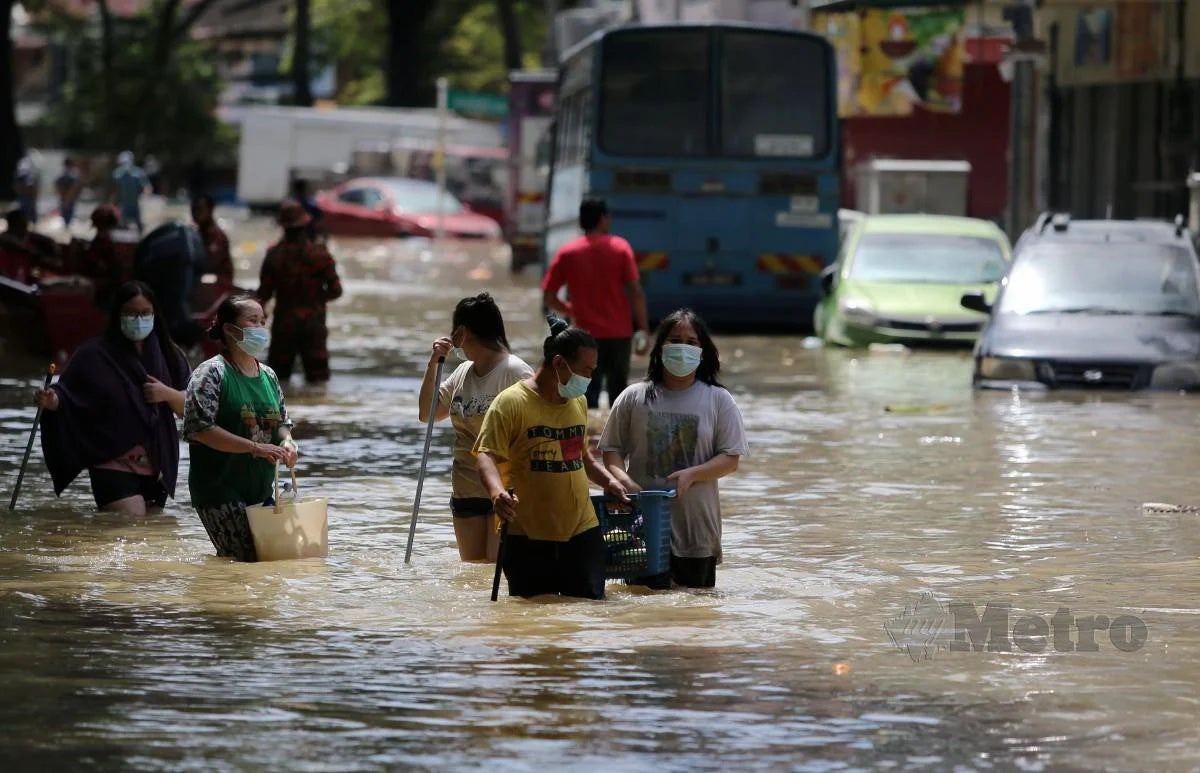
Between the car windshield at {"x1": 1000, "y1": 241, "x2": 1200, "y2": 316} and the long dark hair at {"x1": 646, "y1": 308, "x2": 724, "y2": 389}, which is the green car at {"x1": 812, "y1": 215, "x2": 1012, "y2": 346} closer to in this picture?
the car windshield at {"x1": 1000, "y1": 241, "x2": 1200, "y2": 316}

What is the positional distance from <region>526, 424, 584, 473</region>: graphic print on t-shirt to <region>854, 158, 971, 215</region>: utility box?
2716 cm

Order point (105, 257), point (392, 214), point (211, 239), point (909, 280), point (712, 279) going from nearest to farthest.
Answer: point (105, 257) → point (211, 239) → point (909, 280) → point (712, 279) → point (392, 214)

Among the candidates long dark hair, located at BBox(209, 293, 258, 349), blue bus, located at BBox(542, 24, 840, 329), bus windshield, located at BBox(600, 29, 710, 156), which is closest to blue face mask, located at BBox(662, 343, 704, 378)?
long dark hair, located at BBox(209, 293, 258, 349)

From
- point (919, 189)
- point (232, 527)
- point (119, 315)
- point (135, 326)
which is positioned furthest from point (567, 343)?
point (919, 189)

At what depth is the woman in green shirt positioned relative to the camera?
11086 mm

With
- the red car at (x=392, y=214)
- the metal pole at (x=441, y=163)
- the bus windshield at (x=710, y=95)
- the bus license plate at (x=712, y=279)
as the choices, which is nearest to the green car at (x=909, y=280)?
the bus license plate at (x=712, y=279)

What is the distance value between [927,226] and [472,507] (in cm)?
1628

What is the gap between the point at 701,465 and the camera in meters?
10.0

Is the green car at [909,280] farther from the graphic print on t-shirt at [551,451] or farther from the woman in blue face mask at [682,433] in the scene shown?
the graphic print on t-shirt at [551,451]

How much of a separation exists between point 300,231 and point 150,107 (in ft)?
195

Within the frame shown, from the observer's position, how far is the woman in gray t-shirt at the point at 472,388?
10781 millimetres

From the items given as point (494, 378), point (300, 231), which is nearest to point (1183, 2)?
point (300, 231)

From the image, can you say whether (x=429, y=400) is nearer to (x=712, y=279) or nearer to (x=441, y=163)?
(x=712, y=279)

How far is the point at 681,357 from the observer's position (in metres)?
10.0
